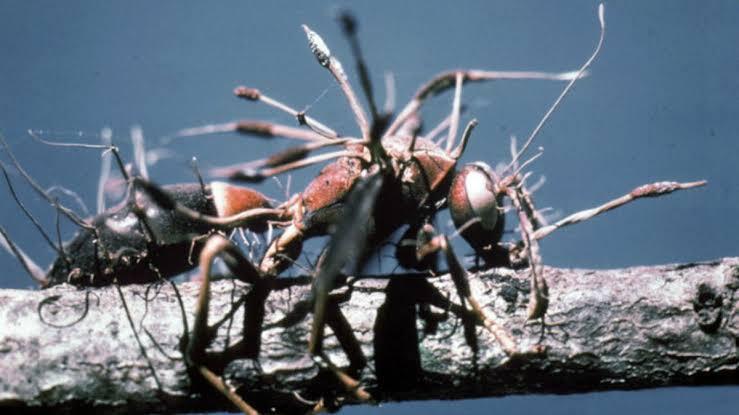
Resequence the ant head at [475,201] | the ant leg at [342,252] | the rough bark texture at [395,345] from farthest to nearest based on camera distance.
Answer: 1. the ant head at [475,201]
2. the rough bark texture at [395,345]
3. the ant leg at [342,252]

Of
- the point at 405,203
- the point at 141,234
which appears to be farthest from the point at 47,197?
the point at 405,203

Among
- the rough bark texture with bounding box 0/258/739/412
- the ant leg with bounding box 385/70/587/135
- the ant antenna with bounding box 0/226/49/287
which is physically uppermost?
the ant leg with bounding box 385/70/587/135

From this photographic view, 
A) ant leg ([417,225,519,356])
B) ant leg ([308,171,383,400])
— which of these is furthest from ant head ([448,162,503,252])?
ant leg ([308,171,383,400])

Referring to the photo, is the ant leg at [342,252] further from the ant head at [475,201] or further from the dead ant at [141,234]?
the dead ant at [141,234]

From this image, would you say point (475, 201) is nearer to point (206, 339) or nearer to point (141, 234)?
point (206, 339)

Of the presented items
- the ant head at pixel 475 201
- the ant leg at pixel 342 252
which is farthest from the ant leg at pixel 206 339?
the ant head at pixel 475 201

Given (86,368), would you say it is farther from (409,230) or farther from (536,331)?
(536,331)

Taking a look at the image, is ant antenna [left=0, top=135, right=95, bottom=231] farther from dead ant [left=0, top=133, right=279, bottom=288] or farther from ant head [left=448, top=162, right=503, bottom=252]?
ant head [left=448, top=162, right=503, bottom=252]

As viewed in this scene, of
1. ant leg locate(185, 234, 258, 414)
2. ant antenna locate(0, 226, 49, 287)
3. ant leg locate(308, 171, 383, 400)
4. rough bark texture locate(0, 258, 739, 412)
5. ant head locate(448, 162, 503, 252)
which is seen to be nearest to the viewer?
ant leg locate(308, 171, 383, 400)
